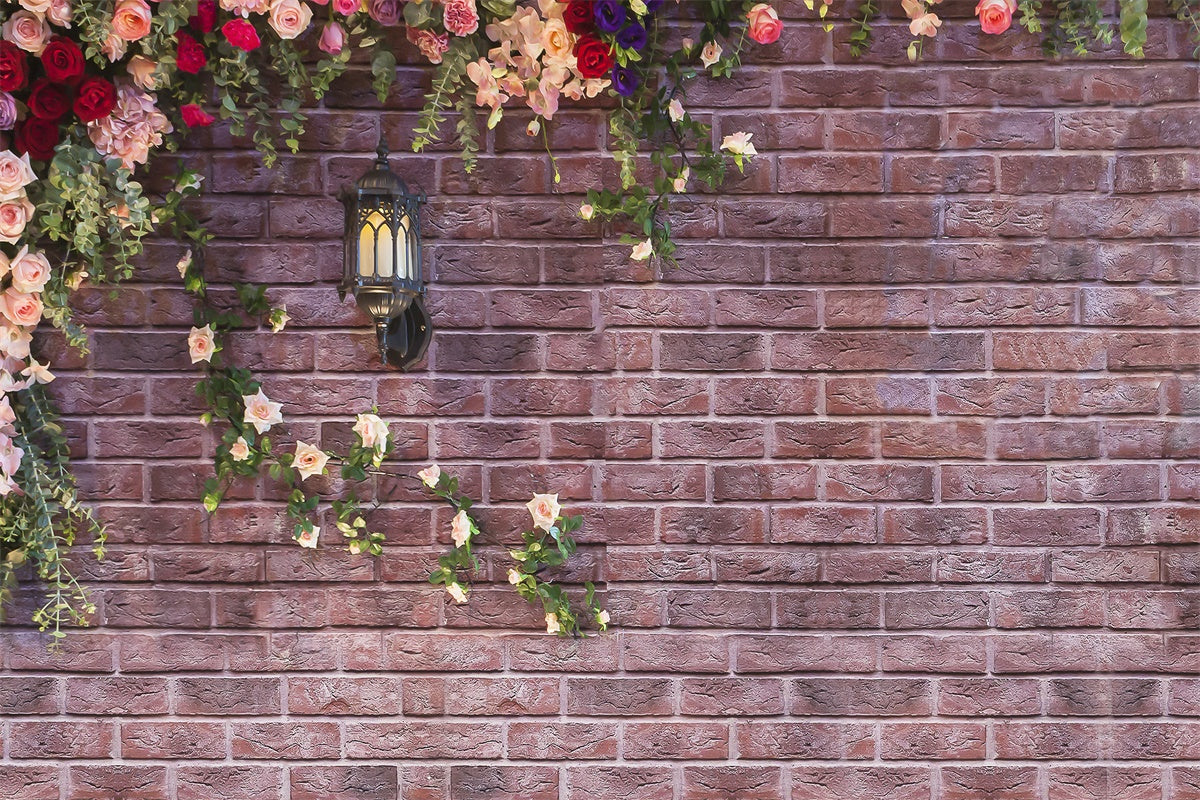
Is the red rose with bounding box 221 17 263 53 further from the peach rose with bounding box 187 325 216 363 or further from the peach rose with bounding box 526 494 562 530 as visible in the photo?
the peach rose with bounding box 526 494 562 530

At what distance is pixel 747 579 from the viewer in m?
1.60

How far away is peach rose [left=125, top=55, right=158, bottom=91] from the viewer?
150 centimetres

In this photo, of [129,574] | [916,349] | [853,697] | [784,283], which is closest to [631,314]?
[784,283]

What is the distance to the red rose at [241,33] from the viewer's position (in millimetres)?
1460

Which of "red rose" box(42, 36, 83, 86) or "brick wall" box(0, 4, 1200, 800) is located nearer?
"red rose" box(42, 36, 83, 86)

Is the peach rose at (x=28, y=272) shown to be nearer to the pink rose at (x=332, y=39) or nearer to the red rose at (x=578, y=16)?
the pink rose at (x=332, y=39)

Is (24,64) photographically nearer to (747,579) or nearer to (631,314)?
(631,314)

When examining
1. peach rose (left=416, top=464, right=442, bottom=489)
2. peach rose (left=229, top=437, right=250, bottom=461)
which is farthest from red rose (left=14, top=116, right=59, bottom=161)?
peach rose (left=416, top=464, right=442, bottom=489)

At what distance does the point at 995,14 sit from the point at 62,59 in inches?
61.8

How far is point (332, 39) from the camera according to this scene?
5.01ft

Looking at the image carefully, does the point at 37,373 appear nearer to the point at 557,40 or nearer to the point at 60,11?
the point at 60,11

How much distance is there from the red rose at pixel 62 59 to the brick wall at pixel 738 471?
223 mm

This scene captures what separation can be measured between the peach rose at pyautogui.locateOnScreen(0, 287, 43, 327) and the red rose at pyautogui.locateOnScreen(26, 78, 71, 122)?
0.99 ft

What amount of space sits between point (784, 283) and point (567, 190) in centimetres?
43
